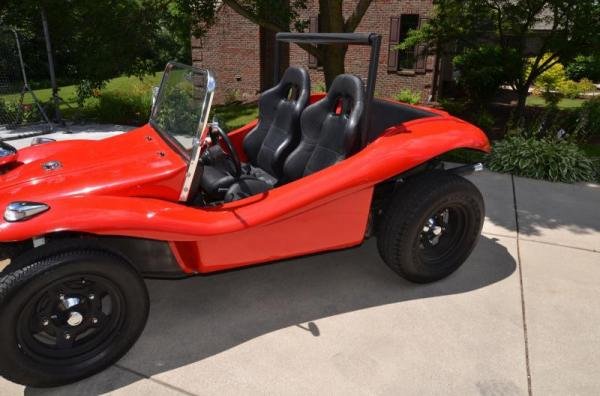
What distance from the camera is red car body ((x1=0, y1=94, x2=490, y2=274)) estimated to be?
7.63 feet

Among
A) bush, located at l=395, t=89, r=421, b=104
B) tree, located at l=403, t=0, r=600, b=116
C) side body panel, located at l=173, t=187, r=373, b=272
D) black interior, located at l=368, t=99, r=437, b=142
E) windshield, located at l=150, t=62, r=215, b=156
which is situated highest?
tree, located at l=403, t=0, r=600, b=116

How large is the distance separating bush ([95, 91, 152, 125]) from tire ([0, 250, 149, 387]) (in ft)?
23.8

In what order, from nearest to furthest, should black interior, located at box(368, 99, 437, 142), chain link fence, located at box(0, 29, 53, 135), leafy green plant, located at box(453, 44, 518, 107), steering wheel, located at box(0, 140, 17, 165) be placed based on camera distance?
steering wheel, located at box(0, 140, 17, 165)
black interior, located at box(368, 99, 437, 142)
chain link fence, located at box(0, 29, 53, 135)
leafy green plant, located at box(453, 44, 518, 107)

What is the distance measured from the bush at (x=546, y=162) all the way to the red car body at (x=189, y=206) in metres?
2.92

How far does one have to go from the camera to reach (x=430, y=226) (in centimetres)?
331

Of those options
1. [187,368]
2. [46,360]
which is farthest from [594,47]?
[46,360]

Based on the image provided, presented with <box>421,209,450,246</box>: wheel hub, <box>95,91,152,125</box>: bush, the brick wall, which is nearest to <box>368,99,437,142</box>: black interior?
<box>421,209,450,246</box>: wheel hub

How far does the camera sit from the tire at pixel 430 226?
3.07 metres

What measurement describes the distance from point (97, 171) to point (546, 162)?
5007 mm

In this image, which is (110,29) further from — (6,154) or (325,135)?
(325,135)

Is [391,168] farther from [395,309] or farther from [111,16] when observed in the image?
[111,16]

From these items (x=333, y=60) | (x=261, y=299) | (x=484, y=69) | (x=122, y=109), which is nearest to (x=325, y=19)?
(x=333, y=60)

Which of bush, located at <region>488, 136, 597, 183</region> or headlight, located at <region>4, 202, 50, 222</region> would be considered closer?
headlight, located at <region>4, 202, 50, 222</region>

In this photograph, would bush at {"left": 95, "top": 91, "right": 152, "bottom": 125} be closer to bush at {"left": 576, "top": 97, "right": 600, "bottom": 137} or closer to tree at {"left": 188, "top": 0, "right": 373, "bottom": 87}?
tree at {"left": 188, "top": 0, "right": 373, "bottom": 87}
